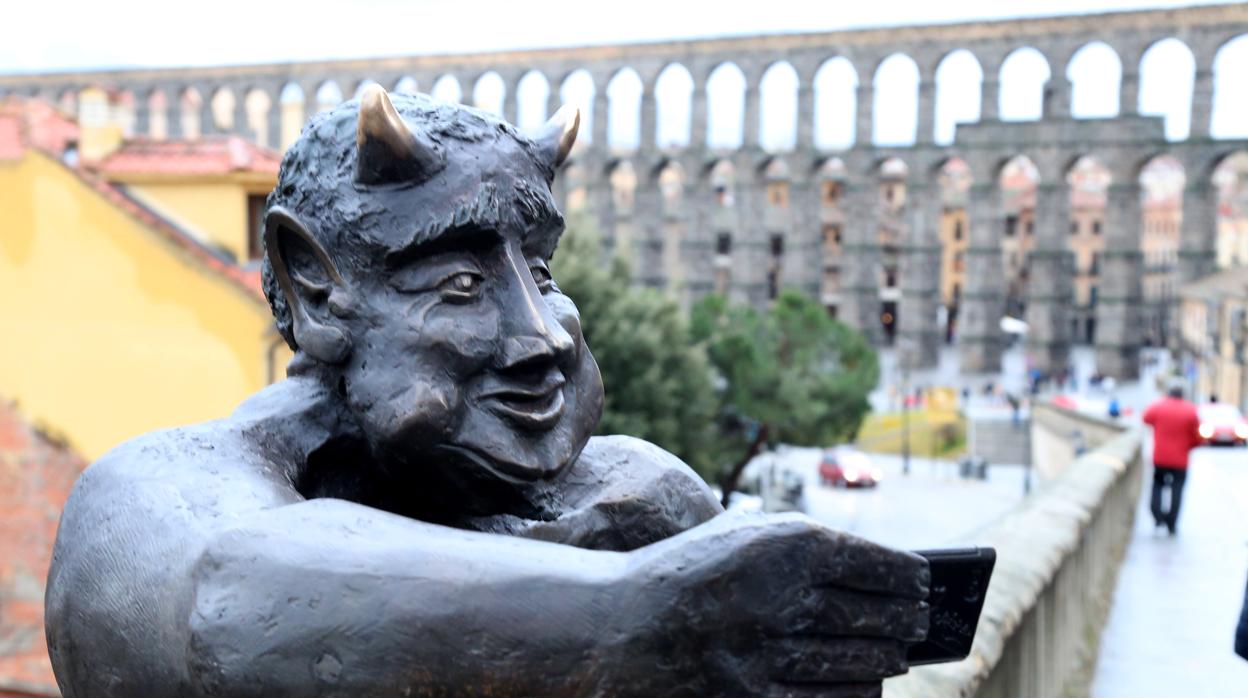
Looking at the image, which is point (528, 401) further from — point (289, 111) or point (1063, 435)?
point (289, 111)

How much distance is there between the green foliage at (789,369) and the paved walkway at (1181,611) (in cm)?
1790

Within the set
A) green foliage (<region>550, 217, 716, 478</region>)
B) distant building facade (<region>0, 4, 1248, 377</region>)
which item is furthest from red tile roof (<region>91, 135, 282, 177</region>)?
distant building facade (<region>0, 4, 1248, 377</region>)

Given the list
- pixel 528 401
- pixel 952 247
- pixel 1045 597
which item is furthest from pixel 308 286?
pixel 952 247

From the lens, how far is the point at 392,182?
4.29 feet

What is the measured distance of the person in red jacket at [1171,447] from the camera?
8.91 metres

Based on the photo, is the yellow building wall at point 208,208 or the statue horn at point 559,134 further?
the yellow building wall at point 208,208

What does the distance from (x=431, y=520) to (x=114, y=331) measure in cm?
680

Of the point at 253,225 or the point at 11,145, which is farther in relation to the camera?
the point at 253,225

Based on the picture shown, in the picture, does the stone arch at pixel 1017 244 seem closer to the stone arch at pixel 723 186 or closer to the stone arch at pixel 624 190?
the stone arch at pixel 723 186

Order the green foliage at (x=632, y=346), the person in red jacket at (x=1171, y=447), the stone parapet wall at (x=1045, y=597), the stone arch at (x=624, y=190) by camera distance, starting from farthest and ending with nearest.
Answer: the stone arch at (x=624, y=190) < the green foliage at (x=632, y=346) < the person in red jacket at (x=1171, y=447) < the stone parapet wall at (x=1045, y=597)

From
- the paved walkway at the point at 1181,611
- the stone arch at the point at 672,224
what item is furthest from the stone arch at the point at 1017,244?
the paved walkway at the point at 1181,611

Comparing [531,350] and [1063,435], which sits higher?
[531,350]

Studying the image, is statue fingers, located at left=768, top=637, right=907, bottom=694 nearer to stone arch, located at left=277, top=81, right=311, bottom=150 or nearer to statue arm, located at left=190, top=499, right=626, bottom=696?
statue arm, located at left=190, top=499, right=626, bottom=696

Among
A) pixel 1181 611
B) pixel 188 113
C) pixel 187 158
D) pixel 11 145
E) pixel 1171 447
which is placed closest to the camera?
pixel 1181 611
